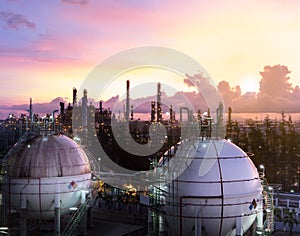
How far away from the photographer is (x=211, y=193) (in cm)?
1755

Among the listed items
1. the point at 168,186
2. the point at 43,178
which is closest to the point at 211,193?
the point at 168,186

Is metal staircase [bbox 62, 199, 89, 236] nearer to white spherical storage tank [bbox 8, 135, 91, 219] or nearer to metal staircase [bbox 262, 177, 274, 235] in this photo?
white spherical storage tank [bbox 8, 135, 91, 219]

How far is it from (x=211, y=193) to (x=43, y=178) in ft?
33.1

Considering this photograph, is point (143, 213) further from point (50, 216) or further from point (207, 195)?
point (207, 195)

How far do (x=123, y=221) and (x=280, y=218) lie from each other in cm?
1211

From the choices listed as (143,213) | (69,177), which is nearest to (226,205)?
(69,177)

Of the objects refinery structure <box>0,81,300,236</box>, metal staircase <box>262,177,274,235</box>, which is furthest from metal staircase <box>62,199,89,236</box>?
metal staircase <box>262,177,274,235</box>

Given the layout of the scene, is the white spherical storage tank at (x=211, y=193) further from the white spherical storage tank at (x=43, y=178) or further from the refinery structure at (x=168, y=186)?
the white spherical storage tank at (x=43, y=178)

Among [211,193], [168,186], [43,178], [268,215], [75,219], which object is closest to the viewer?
[211,193]

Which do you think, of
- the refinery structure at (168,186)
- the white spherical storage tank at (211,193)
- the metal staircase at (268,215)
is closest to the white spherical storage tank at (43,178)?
the refinery structure at (168,186)

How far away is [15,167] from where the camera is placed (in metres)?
22.3

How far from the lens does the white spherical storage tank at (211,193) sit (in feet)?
57.7

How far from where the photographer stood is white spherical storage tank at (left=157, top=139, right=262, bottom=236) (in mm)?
17578

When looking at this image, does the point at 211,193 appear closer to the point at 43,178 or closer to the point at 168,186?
the point at 168,186
